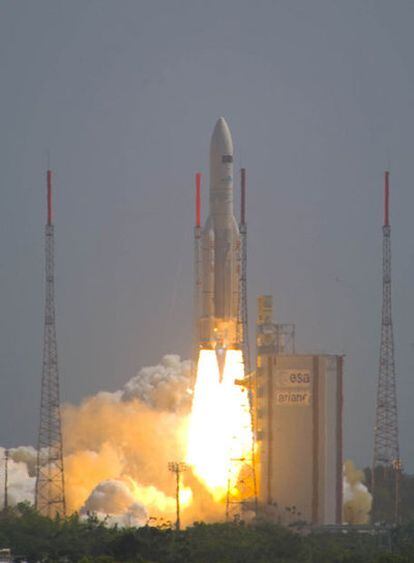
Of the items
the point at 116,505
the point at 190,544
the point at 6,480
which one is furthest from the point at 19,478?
the point at 190,544

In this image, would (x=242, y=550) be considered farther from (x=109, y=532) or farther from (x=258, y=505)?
(x=258, y=505)

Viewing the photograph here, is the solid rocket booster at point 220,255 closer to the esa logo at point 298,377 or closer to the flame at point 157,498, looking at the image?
the esa logo at point 298,377

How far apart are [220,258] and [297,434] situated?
11.8 metres

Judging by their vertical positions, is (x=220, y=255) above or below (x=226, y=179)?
below

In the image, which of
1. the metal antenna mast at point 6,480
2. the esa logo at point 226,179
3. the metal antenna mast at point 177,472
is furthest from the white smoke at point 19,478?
the esa logo at point 226,179

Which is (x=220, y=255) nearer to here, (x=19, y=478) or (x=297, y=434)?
(x=297, y=434)

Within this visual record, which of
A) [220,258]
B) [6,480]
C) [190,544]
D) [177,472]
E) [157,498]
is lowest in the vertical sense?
[190,544]

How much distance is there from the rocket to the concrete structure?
11.2 ft

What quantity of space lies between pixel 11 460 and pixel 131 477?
1432 centimetres

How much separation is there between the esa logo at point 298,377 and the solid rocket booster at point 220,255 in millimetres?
4475

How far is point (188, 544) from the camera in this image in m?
156

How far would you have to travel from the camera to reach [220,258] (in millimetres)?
178000

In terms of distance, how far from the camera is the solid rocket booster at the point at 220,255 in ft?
581

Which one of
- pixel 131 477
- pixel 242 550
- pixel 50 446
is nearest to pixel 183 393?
pixel 131 477
